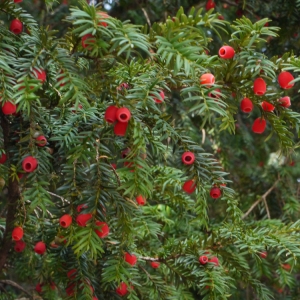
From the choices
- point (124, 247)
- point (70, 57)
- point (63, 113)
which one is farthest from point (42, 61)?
point (124, 247)

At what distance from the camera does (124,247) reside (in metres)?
0.93

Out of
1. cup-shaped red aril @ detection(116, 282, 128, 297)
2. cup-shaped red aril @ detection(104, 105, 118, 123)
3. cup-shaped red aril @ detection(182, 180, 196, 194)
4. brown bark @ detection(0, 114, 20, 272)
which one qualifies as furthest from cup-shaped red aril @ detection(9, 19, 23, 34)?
cup-shaped red aril @ detection(116, 282, 128, 297)

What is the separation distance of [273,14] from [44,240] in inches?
57.3

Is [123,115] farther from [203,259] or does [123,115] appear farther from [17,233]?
[203,259]

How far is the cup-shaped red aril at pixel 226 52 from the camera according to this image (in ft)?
2.53

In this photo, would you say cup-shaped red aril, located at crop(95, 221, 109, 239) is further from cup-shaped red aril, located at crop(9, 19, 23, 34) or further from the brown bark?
cup-shaped red aril, located at crop(9, 19, 23, 34)

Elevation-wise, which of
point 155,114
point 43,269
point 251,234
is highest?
point 155,114

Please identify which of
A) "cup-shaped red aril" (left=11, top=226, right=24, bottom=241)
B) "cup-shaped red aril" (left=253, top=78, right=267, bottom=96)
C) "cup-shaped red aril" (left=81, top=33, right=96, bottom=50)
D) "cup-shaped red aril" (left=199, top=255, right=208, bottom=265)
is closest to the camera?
"cup-shaped red aril" (left=81, top=33, right=96, bottom=50)

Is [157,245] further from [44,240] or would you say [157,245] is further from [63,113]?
[63,113]

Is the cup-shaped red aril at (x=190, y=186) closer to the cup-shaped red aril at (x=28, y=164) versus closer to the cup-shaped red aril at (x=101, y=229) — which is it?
the cup-shaped red aril at (x=101, y=229)

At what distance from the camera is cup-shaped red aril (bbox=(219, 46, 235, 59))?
0.77 metres

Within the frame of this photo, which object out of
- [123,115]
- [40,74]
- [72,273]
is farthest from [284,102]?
[72,273]

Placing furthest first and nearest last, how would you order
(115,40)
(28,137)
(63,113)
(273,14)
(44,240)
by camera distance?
(273,14) < (44,240) < (63,113) < (28,137) < (115,40)

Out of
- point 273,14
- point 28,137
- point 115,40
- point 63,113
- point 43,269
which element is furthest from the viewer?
point 273,14
